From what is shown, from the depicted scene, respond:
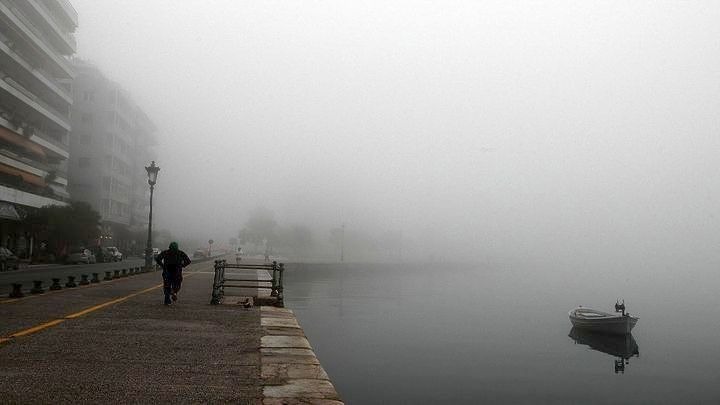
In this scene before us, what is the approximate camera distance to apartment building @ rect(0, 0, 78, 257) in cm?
5328

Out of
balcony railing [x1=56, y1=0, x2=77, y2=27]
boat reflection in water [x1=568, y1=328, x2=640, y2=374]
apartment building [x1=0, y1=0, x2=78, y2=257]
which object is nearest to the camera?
boat reflection in water [x1=568, y1=328, x2=640, y2=374]

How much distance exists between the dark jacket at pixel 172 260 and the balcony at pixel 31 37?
1906 inches

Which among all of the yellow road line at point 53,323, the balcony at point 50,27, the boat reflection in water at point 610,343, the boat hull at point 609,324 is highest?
the balcony at point 50,27

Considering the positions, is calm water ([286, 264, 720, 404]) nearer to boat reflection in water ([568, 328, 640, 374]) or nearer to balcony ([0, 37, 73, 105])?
boat reflection in water ([568, 328, 640, 374])

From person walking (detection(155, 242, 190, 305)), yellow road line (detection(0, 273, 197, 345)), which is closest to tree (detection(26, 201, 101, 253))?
yellow road line (detection(0, 273, 197, 345))

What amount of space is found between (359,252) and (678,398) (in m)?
170

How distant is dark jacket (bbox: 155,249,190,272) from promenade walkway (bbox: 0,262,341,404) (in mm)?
1621

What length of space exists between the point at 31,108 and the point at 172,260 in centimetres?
5443

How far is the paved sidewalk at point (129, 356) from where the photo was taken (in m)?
5.87

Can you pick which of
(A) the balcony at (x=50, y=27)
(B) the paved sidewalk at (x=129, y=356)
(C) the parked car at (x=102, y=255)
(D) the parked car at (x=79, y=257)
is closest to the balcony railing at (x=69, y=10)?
(A) the balcony at (x=50, y=27)

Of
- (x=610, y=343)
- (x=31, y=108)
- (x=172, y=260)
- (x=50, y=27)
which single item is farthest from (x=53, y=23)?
(x=610, y=343)

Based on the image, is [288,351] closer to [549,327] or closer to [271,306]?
[271,306]

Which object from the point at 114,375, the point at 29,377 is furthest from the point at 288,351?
the point at 29,377

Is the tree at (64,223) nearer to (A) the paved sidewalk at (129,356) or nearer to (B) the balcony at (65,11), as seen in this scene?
(B) the balcony at (65,11)
